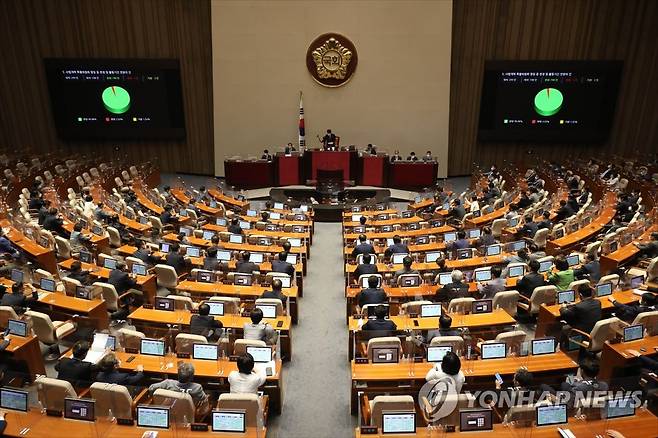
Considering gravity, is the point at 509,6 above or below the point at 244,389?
above

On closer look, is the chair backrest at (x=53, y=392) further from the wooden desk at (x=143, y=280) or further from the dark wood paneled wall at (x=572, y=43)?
the dark wood paneled wall at (x=572, y=43)

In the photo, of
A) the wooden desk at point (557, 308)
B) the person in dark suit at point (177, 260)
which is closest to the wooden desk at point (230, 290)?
the person in dark suit at point (177, 260)

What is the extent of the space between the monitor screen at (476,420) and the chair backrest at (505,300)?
10.7 ft

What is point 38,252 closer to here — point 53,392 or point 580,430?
point 53,392

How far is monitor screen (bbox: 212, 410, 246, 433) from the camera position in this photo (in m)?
5.43

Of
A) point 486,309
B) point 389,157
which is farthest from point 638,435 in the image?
point 389,157

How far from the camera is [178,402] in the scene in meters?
5.64

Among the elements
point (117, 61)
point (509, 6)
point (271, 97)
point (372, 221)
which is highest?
point (509, 6)

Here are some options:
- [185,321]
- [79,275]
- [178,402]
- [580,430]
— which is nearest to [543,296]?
[580,430]

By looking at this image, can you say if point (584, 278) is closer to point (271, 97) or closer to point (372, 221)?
point (372, 221)

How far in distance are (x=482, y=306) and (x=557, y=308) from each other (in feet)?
3.99

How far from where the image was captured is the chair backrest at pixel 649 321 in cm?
726

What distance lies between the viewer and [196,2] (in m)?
21.1

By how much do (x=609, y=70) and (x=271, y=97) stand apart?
44.7 ft
